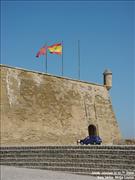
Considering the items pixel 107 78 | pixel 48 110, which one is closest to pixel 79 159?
pixel 48 110

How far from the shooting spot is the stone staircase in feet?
31.2

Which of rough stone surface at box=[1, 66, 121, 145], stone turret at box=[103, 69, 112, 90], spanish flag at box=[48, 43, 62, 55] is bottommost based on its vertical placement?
rough stone surface at box=[1, 66, 121, 145]

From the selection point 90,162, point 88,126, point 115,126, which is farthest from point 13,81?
point 115,126

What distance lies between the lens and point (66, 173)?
33.7 ft

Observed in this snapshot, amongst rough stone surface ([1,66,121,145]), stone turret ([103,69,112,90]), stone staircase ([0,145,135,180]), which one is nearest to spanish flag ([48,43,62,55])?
rough stone surface ([1,66,121,145])

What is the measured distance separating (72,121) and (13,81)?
16.5 ft

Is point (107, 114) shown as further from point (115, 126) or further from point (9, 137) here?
point (9, 137)

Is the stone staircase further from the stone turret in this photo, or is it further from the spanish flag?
the stone turret

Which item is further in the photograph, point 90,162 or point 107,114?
point 107,114

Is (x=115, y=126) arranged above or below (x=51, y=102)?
below

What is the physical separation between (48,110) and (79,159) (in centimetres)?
928

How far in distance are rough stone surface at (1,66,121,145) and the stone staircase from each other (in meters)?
4.59

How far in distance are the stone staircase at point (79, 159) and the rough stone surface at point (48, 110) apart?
4594 millimetres

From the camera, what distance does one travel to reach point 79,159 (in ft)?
33.8
